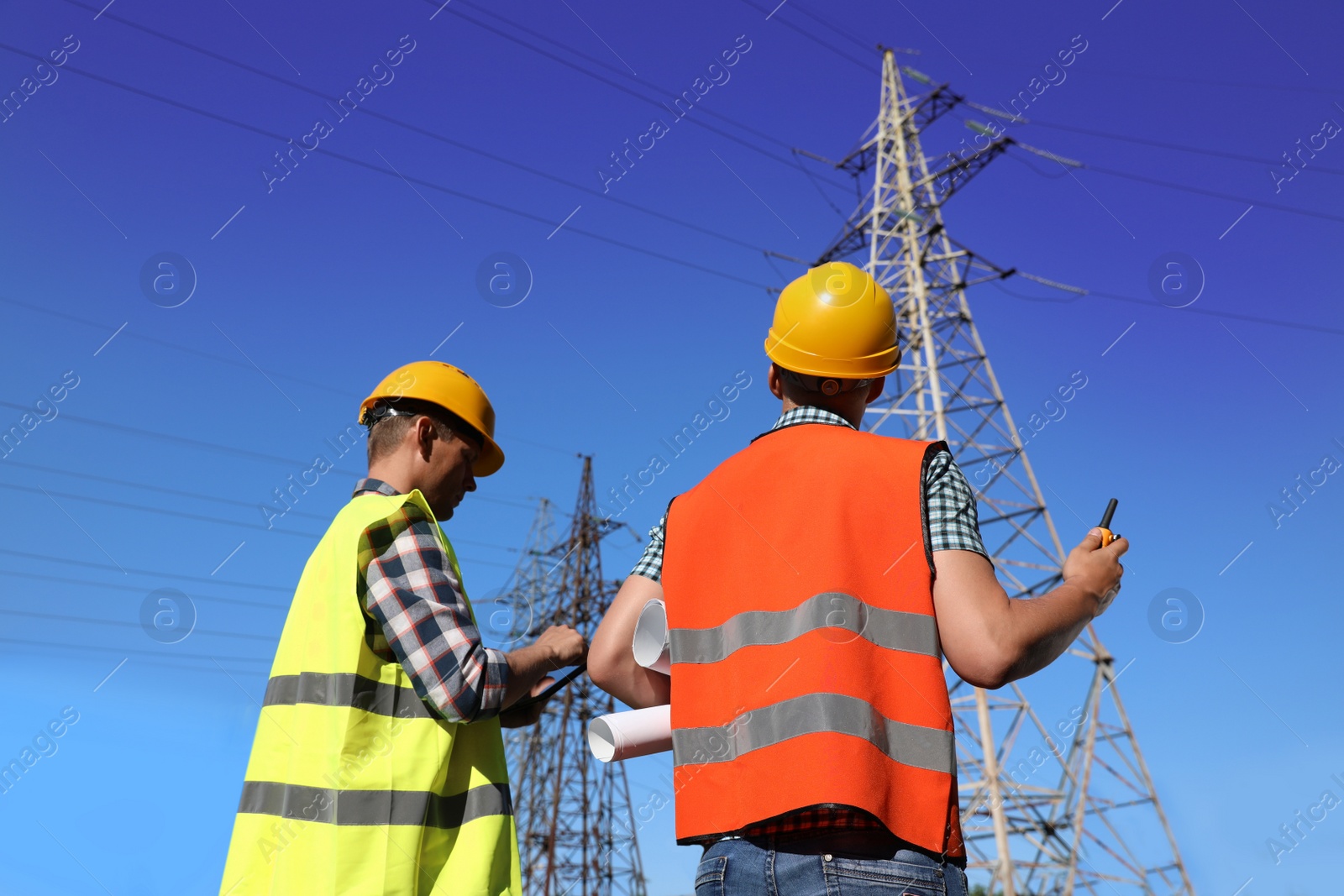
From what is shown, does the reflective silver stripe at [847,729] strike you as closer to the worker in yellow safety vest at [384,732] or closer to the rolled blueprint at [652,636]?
the rolled blueprint at [652,636]

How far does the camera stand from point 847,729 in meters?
1.76

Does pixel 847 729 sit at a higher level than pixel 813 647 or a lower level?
lower

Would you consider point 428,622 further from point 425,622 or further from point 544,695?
point 544,695

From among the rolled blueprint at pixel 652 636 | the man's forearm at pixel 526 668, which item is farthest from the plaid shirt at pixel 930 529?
the man's forearm at pixel 526 668

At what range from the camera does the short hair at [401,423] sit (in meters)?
2.98

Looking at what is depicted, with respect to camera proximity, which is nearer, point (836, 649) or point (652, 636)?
point (836, 649)

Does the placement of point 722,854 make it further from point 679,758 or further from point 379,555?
point 379,555

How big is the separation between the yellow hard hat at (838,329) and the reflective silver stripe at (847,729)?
0.82 m

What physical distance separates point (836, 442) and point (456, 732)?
49.0 inches

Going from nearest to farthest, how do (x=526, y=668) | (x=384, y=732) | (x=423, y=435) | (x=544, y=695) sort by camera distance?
(x=384, y=732) → (x=526, y=668) → (x=544, y=695) → (x=423, y=435)

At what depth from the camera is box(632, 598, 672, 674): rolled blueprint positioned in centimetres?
225

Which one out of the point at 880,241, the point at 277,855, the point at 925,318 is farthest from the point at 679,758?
the point at 880,241

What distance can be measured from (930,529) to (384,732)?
1.42 m

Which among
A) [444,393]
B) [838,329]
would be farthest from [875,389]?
[444,393]
